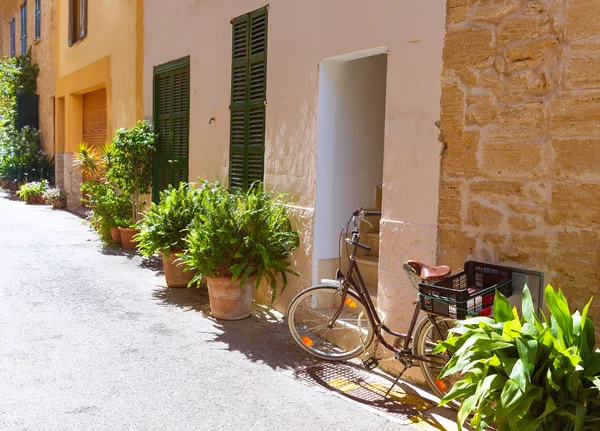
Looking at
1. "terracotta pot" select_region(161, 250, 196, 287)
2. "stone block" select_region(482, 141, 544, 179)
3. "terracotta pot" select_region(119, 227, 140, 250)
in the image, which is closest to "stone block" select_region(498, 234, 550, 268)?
"stone block" select_region(482, 141, 544, 179)

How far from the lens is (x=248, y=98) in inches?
273

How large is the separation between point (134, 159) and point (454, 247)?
20.5 feet

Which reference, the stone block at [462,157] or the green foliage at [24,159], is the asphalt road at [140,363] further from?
the green foliage at [24,159]

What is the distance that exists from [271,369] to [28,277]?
4.11 m

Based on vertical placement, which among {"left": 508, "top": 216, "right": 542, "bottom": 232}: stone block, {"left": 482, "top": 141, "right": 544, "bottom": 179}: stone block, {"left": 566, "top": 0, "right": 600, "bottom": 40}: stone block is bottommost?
{"left": 508, "top": 216, "right": 542, "bottom": 232}: stone block

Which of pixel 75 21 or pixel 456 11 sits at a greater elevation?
pixel 75 21

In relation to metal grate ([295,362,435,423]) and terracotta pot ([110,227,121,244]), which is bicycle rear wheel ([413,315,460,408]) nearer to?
metal grate ([295,362,435,423])

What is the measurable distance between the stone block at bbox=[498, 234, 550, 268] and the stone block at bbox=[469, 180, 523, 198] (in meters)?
0.27

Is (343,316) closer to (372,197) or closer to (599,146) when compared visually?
(372,197)

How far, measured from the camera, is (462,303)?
11.8 ft

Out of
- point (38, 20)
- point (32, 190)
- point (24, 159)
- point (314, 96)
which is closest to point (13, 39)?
point (38, 20)

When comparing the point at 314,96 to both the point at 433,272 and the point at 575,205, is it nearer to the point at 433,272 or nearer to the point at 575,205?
the point at 433,272

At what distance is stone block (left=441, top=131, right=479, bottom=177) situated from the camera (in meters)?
4.23

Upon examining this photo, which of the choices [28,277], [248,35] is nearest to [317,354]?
[248,35]
